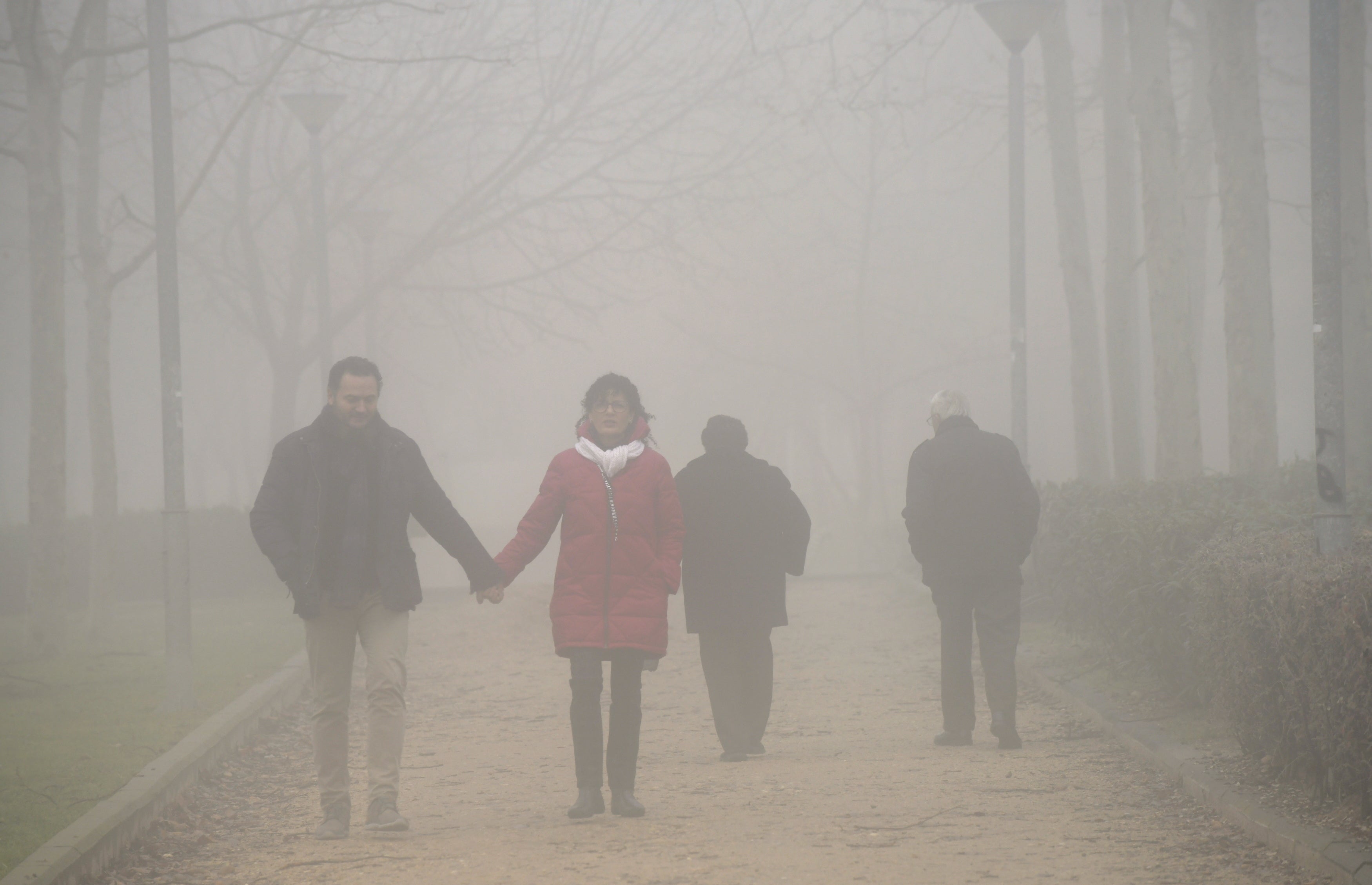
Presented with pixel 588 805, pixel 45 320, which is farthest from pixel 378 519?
pixel 45 320

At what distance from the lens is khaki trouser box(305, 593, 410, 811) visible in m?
6.26

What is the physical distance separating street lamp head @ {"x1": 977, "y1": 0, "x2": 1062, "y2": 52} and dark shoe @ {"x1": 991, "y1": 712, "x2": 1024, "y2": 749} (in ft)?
26.1

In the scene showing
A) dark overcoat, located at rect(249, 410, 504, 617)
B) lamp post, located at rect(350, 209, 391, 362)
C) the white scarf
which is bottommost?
dark overcoat, located at rect(249, 410, 504, 617)

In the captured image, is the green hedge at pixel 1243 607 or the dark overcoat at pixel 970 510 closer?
the green hedge at pixel 1243 607

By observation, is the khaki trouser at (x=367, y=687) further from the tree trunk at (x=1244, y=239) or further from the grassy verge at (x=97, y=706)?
the tree trunk at (x=1244, y=239)

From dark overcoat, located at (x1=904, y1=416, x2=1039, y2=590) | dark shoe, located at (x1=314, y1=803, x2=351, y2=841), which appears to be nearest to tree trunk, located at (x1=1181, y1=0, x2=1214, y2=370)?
dark overcoat, located at (x1=904, y1=416, x2=1039, y2=590)

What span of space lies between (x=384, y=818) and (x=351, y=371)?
1830 mm

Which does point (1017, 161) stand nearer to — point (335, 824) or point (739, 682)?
point (739, 682)

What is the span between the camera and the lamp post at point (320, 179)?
58.0ft

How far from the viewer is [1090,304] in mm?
16500

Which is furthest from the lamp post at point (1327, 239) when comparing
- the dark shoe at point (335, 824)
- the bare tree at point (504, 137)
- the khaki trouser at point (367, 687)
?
the bare tree at point (504, 137)

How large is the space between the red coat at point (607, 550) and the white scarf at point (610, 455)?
0.02 m

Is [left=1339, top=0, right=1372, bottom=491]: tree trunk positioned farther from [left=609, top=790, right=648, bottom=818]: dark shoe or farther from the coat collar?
[left=609, top=790, right=648, bottom=818]: dark shoe

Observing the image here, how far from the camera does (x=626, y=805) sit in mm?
6477
